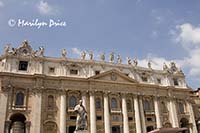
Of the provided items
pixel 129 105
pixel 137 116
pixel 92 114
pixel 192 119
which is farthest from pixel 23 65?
pixel 192 119

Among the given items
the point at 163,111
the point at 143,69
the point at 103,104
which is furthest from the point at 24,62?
the point at 163,111

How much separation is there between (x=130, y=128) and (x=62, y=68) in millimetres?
13424

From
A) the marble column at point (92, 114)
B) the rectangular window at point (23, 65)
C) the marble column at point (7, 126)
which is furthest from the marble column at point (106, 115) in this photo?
the marble column at point (7, 126)

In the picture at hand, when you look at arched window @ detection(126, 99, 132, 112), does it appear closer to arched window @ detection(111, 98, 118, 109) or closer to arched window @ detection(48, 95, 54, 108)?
arched window @ detection(111, 98, 118, 109)

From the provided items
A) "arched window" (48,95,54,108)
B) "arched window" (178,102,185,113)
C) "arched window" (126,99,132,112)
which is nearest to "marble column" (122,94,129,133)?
"arched window" (126,99,132,112)

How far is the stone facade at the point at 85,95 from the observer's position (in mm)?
31125

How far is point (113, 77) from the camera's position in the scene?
121 ft

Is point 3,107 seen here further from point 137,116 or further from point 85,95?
point 137,116

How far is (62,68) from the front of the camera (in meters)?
35.1

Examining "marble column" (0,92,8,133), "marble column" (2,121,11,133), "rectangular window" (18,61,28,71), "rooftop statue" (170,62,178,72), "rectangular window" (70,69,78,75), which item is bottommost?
"marble column" (2,121,11,133)

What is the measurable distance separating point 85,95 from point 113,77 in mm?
5493

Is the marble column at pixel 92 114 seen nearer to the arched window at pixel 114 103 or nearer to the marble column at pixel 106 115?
the marble column at pixel 106 115

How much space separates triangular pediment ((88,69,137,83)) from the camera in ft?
118

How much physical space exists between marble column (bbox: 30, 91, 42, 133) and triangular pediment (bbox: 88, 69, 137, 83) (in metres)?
8.45
